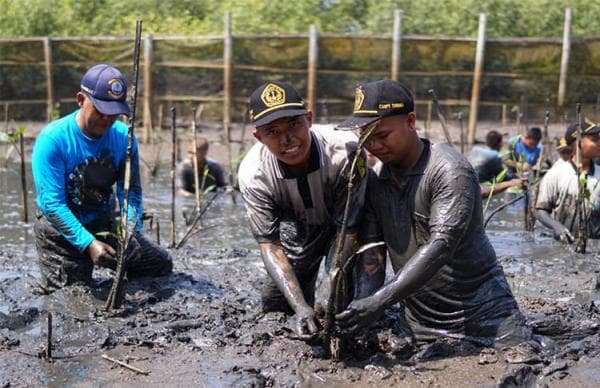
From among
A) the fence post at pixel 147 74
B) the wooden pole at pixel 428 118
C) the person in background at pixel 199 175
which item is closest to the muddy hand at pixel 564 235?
the person in background at pixel 199 175

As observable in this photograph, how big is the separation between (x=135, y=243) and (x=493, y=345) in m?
2.83

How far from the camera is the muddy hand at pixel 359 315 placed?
4.47 m

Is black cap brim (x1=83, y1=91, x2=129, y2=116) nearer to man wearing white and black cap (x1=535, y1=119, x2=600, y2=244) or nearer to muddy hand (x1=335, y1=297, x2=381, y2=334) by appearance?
muddy hand (x1=335, y1=297, x2=381, y2=334)

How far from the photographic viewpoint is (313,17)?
22.2 m

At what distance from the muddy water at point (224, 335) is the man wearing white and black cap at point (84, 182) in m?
0.27

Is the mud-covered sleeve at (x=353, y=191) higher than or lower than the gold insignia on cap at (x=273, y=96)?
lower

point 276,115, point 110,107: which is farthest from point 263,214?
point 110,107

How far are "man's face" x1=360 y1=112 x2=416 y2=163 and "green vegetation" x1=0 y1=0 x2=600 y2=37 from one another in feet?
57.2

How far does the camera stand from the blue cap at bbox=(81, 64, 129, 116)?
604 cm

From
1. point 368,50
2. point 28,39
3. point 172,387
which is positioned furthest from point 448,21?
point 172,387

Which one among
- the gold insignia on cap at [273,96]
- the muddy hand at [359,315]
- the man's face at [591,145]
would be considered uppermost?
the gold insignia on cap at [273,96]

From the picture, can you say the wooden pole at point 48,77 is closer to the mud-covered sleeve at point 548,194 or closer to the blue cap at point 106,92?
the mud-covered sleeve at point 548,194

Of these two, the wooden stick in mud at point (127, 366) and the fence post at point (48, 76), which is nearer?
the wooden stick in mud at point (127, 366)

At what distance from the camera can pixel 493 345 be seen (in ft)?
16.1
